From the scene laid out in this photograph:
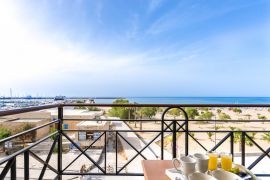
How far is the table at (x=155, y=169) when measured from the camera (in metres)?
1.02

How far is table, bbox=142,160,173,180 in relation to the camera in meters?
1.02

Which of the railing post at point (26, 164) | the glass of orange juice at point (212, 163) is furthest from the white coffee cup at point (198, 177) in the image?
the railing post at point (26, 164)

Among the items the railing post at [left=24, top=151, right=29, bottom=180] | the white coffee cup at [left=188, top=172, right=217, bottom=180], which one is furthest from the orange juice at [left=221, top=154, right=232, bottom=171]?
the railing post at [left=24, top=151, right=29, bottom=180]

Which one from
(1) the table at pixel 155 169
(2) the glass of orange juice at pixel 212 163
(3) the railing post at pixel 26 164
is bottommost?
(3) the railing post at pixel 26 164

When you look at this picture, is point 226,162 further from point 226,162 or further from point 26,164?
point 26,164

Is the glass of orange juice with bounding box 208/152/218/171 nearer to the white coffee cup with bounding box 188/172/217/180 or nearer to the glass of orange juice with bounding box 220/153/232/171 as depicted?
the glass of orange juice with bounding box 220/153/232/171

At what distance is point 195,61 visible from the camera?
19.0m

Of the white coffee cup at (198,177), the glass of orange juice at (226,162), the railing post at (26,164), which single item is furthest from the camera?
the railing post at (26,164)

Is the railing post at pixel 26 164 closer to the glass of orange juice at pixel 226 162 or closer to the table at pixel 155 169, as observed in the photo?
the table at pixel 155 169

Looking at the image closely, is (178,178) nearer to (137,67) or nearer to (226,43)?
(226,43)

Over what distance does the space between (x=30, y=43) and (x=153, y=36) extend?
8193 mm

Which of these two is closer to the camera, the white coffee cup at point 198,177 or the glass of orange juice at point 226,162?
the white coffee cup at point 198,177

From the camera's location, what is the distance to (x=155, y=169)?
112cm

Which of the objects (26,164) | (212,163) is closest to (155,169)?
(212,163)
